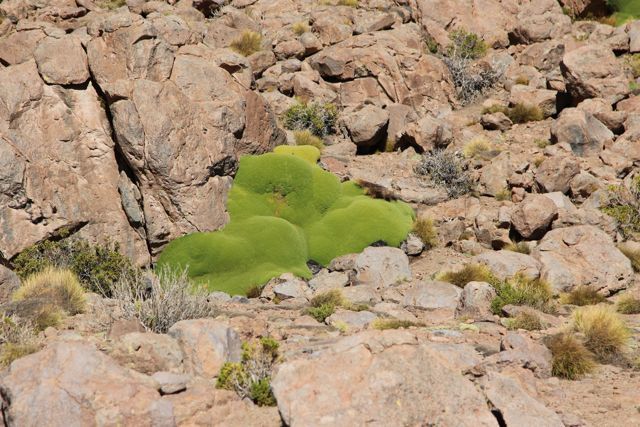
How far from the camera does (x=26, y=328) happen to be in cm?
859

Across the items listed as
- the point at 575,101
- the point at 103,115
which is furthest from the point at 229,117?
the point at 575,101

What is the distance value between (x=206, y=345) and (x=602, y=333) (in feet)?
20.8

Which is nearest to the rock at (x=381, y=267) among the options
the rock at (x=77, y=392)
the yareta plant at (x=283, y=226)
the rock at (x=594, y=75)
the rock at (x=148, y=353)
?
the yareta plant at (x=283, y=226)

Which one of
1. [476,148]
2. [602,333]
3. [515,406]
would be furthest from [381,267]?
[515,406]

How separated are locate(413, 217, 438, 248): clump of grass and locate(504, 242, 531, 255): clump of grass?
80.2 inches

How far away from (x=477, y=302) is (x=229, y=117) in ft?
31.5

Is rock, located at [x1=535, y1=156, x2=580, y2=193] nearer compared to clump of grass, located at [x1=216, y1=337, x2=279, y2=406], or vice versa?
clump of grass, located at [x1=216, y1=337, x2=279, y2=406]

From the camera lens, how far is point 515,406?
599 cm

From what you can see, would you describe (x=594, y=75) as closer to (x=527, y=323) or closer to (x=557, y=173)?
(x=557, y=173)

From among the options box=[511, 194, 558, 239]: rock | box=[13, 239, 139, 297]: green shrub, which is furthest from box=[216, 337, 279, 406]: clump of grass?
box=[511, 194, 558, 239]: rock

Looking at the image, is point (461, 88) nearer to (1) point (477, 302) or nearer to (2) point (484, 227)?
(2) point (484, 227)

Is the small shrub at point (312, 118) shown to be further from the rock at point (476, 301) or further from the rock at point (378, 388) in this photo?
the rock at point (378, 388)

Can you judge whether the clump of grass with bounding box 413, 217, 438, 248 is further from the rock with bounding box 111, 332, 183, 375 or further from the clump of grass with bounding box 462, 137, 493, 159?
the rock with bounding box 111, 332, 183, 375

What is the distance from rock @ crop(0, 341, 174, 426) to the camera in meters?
5.83
